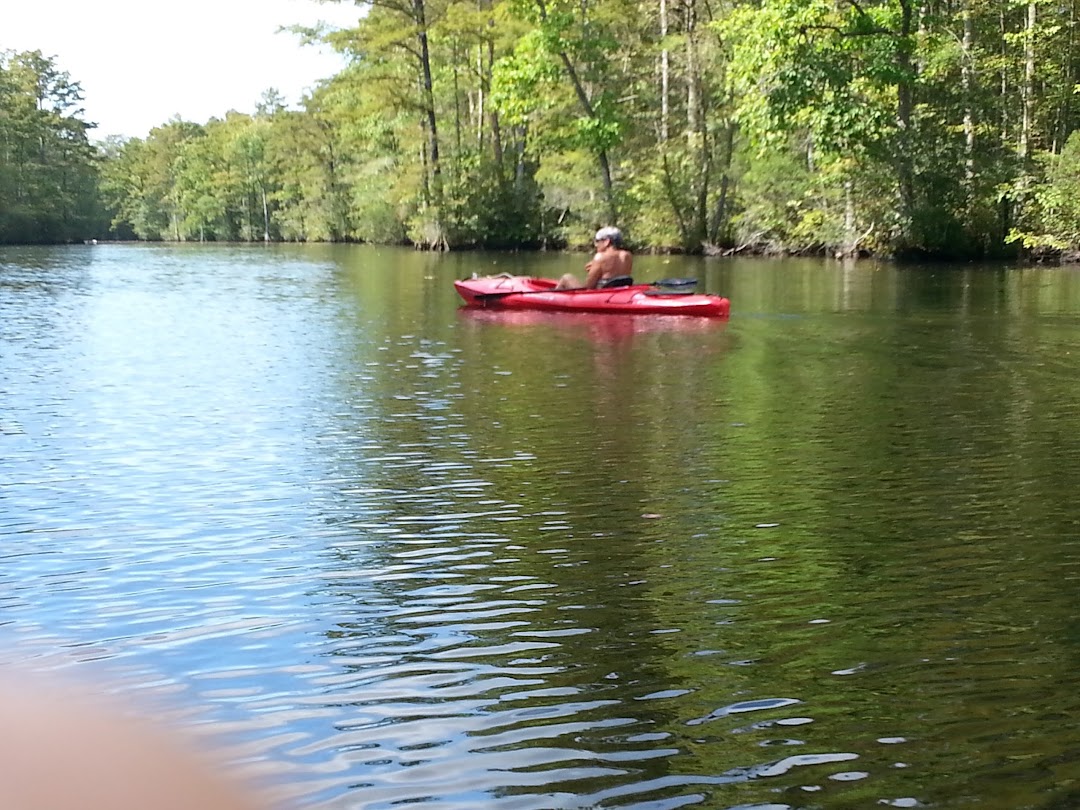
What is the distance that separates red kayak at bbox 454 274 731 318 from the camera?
53.0ft

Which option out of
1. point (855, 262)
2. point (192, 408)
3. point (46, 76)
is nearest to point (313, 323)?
point (192, 408)

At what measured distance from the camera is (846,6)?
30.3 metres

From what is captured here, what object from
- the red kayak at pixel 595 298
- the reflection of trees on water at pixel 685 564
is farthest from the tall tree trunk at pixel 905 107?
the reflection of trees on water at pixel 685 564

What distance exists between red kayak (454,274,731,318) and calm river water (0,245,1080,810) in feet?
14.7

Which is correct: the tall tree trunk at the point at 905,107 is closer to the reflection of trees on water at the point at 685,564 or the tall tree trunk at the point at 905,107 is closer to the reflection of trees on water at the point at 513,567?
the reflection of trees on water at the point at 685,564

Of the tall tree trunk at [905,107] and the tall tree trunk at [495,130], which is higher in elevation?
the tall tree trunk at [495,130]

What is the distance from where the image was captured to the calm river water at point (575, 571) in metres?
3.25

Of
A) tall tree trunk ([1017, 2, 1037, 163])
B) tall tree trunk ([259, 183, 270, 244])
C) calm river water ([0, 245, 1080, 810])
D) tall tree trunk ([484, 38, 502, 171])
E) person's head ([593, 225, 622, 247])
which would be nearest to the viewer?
calm river water ([0, 245, 1080, 810])

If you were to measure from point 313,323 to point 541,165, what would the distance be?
94.5 ft

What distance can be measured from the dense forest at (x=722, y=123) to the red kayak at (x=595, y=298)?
11.1 metres

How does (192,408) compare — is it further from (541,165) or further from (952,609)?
(541,165)

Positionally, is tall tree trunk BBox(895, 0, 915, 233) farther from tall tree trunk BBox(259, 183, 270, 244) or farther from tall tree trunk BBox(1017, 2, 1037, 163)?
tall tree trunk BBox(259, 183, 270, 244)

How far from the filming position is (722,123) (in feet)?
118

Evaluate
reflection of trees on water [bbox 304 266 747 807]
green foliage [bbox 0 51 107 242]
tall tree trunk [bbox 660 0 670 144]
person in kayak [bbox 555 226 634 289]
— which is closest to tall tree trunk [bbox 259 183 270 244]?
green foliage [bbox 0 51 107 242]
